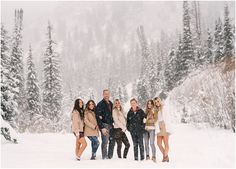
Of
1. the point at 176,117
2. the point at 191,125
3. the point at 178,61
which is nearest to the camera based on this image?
the point at 191,125

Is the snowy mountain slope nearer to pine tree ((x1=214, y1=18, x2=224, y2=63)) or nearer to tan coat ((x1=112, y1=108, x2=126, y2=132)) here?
tan coat ((x1=112, y1=108, x2=126, y2=132))

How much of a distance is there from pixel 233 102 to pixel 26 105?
28.7 meters

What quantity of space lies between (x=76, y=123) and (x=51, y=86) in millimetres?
32825

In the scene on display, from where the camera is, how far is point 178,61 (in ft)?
171

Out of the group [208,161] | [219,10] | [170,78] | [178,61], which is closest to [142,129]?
[208,161]

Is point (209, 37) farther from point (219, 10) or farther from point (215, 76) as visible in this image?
point (219, 10)

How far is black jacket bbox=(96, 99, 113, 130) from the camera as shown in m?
11.6

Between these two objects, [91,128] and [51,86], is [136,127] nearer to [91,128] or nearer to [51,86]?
[91,128]

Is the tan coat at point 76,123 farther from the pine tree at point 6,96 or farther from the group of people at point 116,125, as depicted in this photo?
the pine tree at point 6,96

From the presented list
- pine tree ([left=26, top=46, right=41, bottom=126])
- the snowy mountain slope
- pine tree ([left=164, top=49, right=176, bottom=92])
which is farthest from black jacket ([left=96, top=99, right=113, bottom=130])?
pine tree ([left=164, top=49, right=176, bottom=92])

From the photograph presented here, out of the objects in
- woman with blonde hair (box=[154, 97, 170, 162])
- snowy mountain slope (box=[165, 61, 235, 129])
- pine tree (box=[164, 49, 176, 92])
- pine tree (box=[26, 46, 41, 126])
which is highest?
pine tree (box=[164, 49, 176, 92])

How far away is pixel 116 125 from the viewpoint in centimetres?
1160

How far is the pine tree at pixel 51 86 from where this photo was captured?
43.3 meters

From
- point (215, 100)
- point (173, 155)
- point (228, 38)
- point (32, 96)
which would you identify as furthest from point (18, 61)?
point (173, 155)
